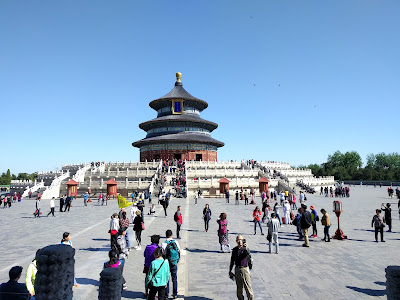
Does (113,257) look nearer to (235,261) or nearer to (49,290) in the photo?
(49,290)

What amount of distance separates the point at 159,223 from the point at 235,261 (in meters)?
10.6

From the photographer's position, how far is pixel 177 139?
169 feet

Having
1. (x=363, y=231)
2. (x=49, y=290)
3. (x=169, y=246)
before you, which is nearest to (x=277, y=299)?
(x=169, y=246)

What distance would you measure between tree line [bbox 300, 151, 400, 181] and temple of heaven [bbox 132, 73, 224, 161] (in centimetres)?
4758

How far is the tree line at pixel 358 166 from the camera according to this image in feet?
245

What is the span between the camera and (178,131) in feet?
183

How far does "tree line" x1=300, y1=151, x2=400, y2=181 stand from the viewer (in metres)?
74.7

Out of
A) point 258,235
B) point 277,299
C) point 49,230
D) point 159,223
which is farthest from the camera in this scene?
point 159,223

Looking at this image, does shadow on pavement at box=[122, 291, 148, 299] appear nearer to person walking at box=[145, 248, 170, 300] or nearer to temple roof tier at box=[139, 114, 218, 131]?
person walking at box=[145, 248, 170, 300]

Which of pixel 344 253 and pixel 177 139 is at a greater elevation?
pixel 177 139

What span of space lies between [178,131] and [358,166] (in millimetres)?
88435

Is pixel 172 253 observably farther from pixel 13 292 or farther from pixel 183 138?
pixel 183 138

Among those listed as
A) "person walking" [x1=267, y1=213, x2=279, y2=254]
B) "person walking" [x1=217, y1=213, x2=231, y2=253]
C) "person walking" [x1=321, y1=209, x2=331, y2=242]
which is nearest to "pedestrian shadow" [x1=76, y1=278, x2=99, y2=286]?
"person walking" [x1=217, y1=213, x2=231, y2=253]

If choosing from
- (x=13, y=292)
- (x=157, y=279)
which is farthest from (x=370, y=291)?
(x=13, y=292)
